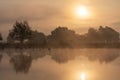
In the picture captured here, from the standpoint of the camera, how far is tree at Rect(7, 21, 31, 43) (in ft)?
243

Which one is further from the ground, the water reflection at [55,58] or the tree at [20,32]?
the tree at [20,32]

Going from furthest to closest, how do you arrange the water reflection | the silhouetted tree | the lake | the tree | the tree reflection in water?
the tree
the silhouetted tree
the water reflection
the tree reflection in water
the lake

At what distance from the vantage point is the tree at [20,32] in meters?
73.9

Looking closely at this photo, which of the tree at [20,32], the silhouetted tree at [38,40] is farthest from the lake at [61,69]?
the tree at [20,32]

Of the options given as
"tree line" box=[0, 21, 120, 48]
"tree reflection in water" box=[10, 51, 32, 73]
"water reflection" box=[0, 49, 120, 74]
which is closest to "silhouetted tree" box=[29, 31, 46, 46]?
"tree line" box=[0, 21, 120, 48]

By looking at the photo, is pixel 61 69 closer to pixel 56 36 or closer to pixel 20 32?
pixel 20 32

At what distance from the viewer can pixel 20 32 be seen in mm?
74500

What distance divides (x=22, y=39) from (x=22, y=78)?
187 ft

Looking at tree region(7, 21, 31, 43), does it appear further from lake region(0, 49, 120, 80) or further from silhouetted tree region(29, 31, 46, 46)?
lake region(0, 49, 120, 80)

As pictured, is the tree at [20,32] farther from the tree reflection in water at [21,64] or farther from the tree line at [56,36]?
the tree reflection in water at [21,64]

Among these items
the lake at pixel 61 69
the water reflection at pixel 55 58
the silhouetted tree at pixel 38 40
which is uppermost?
the silhouetted tree at pixel 38 40

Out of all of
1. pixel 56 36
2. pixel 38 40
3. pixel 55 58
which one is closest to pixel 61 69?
pixel 55 58

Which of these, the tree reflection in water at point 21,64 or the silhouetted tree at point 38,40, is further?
the silhouetted tree at point 38,40

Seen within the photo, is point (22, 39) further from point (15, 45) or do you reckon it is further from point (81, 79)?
point (81, 79)
